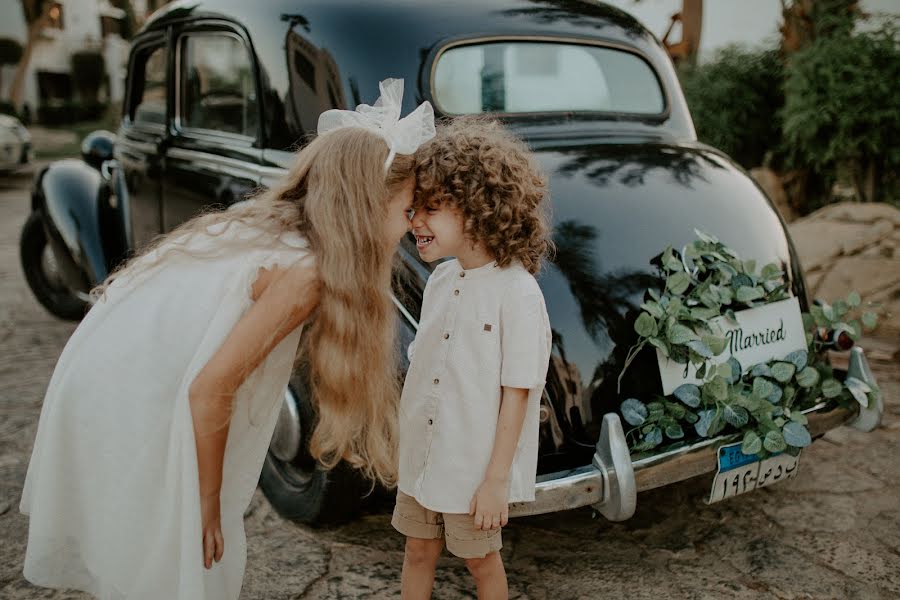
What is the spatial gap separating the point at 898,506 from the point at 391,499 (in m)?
1.86

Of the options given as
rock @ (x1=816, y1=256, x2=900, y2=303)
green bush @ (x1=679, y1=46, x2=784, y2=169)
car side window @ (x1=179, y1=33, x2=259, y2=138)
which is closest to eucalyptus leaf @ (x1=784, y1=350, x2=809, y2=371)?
car side window @ (x1=179, y1=33, x2=259, y2=138)

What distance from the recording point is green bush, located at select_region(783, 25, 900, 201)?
5941 millimetres

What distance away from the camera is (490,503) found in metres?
1.71

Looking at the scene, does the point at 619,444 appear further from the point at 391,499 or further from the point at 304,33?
the point at 304,33

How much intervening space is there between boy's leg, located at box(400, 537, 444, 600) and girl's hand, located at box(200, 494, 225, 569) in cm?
50

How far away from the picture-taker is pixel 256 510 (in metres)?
2.74

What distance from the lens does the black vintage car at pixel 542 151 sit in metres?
2.12

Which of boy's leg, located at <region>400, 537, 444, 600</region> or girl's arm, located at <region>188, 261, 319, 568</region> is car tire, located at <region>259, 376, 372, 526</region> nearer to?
boy's leg, located at <region>400, 537, 444, 600</region>

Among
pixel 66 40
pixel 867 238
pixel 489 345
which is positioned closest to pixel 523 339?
pixel 489 345

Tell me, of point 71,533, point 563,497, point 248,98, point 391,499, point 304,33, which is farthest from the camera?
point 248,98

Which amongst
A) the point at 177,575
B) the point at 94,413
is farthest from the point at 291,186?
the point at 177,575

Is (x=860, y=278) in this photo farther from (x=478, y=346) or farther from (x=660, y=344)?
(x=478, y=346)

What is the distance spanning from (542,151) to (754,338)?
0.90 metres

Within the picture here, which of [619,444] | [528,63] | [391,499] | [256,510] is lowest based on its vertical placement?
[256,510]
